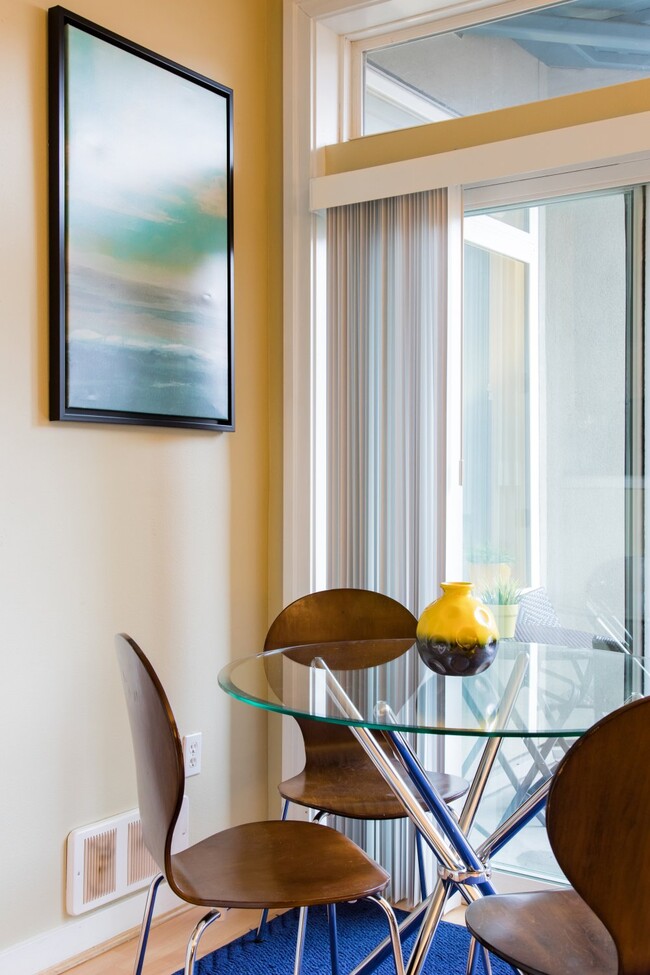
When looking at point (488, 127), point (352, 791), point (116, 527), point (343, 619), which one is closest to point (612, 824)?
point (352, 791)

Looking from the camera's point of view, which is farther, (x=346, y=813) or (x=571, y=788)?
(x=346, y=813)

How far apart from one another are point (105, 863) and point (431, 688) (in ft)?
3.94

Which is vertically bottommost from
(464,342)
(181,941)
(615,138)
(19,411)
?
(181,941)

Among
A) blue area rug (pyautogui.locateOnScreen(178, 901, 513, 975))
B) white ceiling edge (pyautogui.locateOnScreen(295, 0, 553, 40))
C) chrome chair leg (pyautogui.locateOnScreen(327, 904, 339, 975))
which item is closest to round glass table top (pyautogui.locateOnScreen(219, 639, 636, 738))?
chrome chair leg (pyautogui.locateOnScreen(327, 904, 339, 975))

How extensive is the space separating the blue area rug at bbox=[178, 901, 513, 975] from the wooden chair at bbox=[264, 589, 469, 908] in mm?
243

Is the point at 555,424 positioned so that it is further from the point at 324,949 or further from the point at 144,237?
the point at 324,949

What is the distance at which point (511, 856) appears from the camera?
9.70 feet

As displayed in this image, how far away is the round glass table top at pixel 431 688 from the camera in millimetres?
1749

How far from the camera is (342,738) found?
2.61 metres

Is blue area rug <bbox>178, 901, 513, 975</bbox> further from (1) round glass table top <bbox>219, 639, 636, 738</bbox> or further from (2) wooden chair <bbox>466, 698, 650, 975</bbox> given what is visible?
(2) wooden chair <bbox>466, 698, 650, 975</bbox>

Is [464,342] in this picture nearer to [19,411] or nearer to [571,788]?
[19,411]

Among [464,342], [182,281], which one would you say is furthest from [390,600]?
[182,281]

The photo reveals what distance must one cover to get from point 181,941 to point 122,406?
60.6 inches

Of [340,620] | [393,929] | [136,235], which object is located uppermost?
[136,235]
